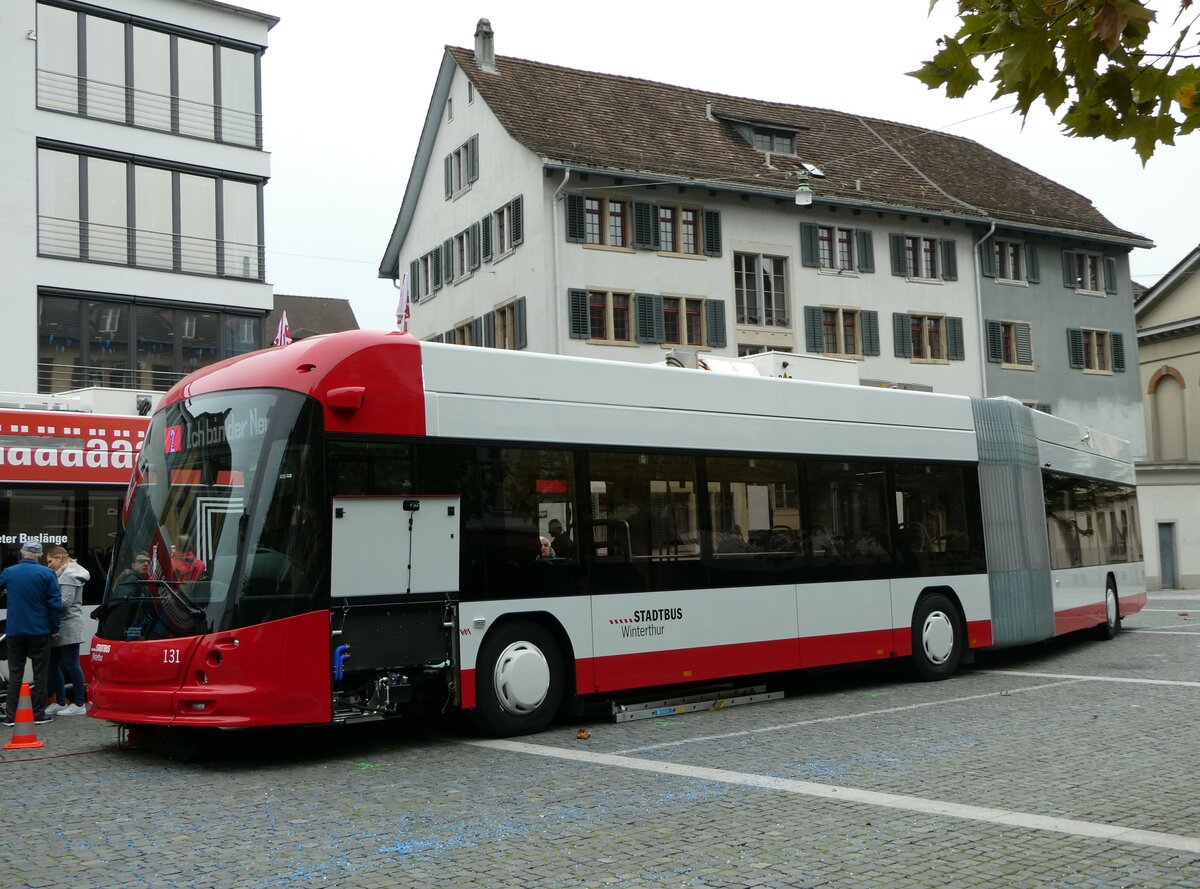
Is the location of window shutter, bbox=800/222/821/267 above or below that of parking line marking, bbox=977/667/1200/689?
above

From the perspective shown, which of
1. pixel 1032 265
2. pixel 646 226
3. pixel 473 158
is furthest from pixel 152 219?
pixel 1032 265

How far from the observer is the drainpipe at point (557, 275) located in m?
35.2

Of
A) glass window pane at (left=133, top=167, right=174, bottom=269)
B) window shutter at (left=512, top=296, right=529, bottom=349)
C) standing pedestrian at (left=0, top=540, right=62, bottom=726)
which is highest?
glass window pane at (left=133, top=167, right=174, bottom=269)

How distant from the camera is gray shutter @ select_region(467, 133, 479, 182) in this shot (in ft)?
133

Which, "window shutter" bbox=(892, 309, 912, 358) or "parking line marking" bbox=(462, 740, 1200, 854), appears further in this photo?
"window shutter" bbox=(892, 309, 912, 358)

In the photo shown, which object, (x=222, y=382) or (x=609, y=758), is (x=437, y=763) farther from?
(x=222, y=382)

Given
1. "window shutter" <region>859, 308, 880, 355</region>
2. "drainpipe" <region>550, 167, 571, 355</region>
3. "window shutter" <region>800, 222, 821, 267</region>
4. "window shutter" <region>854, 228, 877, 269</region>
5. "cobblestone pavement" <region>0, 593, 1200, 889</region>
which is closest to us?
"cobblestone pavement" <region>0, 593, 1200, 889</region>

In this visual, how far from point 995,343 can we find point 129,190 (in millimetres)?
27411

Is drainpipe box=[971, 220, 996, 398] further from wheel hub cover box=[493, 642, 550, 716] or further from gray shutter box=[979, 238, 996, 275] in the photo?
wheel hub cover box=[493, 642, 550, 716]

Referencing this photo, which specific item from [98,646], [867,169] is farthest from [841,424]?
[867,169]

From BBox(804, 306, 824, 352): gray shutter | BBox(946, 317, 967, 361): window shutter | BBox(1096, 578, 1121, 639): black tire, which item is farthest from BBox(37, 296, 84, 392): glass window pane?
BBox(946, 317, 967, 361): window shutter

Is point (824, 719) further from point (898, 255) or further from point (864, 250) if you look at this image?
point (898, 255)

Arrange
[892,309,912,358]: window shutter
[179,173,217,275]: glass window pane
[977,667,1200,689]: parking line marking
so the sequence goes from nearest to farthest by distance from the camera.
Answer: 1. [977,667,1200,689]: parking line marking
2. [179,173,217,275]: glass window pane
3. [892,309,912,358]: window shutter

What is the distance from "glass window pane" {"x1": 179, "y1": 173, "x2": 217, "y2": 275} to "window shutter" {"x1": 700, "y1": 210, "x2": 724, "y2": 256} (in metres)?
13.8
